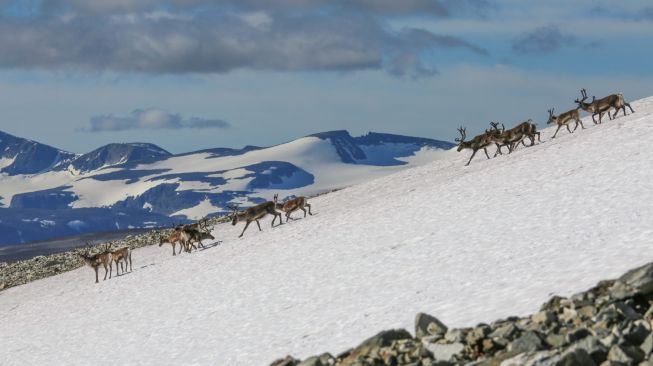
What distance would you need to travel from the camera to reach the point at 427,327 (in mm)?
16828

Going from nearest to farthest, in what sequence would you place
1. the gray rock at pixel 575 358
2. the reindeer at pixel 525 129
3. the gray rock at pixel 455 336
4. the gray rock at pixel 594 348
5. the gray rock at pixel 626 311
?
the gray rock at pixel 575 358 → the gray rock at pixel 594 348 → the gray rock at pixel 626 311 → the gray rock at pixel 455 336 → the reindeer at pixel 525 129

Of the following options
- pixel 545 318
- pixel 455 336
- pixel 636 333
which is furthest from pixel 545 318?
pixel 636 333

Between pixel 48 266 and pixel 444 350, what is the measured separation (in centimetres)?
5401

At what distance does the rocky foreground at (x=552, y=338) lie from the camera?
1288 centimetres

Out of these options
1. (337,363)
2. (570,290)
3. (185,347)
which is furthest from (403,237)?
(337,363)

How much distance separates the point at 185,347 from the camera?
2638 cm

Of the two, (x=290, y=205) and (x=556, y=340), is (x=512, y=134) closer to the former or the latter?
(x=290, y=205)

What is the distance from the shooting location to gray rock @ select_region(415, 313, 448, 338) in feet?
54.5

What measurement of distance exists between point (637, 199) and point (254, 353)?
1352 cm

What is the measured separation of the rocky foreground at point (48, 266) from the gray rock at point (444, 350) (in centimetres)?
4579

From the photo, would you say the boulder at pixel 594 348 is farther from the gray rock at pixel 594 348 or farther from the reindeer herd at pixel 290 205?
the reindeer herd at pixel 290 205

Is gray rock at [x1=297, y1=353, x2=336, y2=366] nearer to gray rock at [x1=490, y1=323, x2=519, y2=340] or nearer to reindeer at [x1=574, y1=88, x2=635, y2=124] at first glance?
gray rock at [x1=490, y1=323, x2=519, y2=340]

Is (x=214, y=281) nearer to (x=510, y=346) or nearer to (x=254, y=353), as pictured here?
(x=254, y=353)

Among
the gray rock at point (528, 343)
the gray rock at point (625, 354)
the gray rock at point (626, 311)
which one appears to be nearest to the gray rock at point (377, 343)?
the gray rock at point (528, 343)
